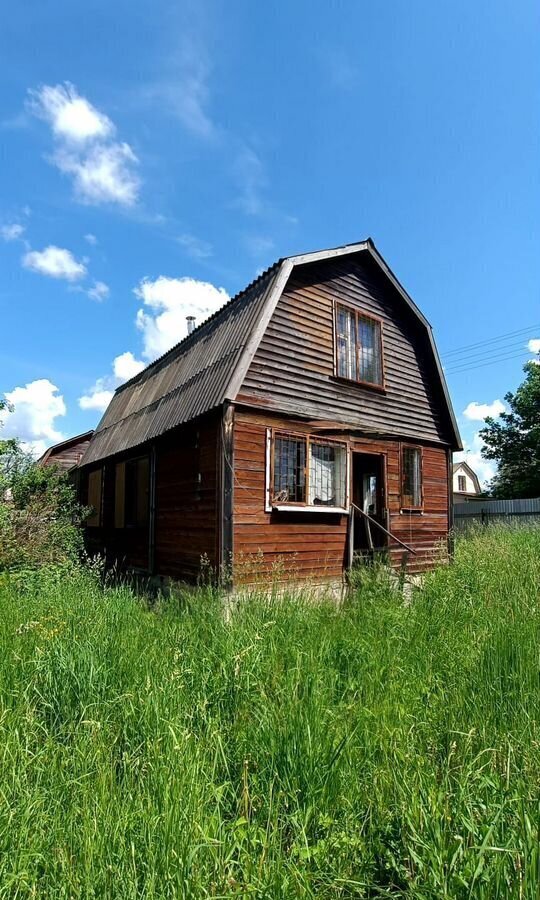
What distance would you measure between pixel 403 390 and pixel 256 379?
15.3 ft

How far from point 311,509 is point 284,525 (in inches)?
25.4

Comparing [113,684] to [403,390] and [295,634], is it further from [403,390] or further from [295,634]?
[403,390]

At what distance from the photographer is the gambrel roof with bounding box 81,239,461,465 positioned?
8.30m

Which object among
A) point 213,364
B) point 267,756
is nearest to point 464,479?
point 213,364

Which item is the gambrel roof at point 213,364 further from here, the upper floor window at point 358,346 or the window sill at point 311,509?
the window sill at point 311,509

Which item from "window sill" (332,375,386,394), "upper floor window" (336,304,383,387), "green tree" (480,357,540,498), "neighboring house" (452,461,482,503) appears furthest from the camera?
"neighboring house" (452,461,482,503)

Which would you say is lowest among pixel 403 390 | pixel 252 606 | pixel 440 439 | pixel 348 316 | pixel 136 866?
pixel 136 866

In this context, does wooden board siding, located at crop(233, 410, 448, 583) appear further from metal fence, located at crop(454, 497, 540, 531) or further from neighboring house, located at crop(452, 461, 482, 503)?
neighboring house, located at crop(452, 461, 482, 503)

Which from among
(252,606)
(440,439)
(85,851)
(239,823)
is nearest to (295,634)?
(252,606)

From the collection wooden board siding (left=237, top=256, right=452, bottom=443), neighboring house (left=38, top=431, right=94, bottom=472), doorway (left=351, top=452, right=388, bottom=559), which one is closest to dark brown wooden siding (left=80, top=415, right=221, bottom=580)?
wooden board siding (left=237, top=256, right=452, bottom=443)

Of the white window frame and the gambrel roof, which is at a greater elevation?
the gambrel roof

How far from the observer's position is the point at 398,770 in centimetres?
256

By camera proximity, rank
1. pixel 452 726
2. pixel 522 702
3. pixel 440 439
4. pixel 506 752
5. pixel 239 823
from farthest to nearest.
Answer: pixel 440 439
pixel 522 702
pixel 452 726
pixel 506 752
pixel 239 823

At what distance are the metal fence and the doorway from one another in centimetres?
835
